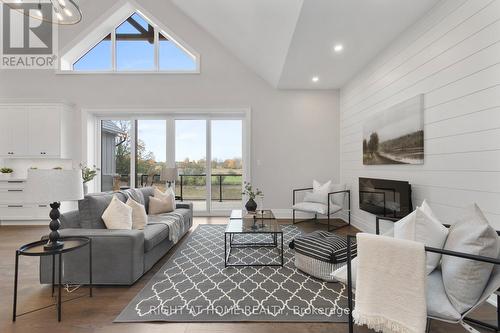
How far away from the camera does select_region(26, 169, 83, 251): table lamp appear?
2.03 meters

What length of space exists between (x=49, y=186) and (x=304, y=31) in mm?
3096

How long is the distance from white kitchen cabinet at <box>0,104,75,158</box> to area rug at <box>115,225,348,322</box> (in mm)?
4018

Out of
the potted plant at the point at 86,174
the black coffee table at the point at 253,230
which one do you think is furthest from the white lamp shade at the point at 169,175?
the black coffee table at the point at 253,230

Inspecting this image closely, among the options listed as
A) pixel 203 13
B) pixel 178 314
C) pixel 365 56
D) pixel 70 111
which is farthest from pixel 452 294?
pixel 70 111

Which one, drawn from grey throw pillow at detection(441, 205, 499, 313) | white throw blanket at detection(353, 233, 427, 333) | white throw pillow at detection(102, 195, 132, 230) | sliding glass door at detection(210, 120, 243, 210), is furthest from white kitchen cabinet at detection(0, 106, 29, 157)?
grey throw pillow at detection(441, 205, 499, 313)

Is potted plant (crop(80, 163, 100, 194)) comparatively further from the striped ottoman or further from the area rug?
the striped ottoman

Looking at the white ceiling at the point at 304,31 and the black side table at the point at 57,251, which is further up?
the white ceiling at the point at 304,31

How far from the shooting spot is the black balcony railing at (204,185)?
6.02 m

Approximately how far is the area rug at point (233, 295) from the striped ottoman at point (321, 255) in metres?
0.08

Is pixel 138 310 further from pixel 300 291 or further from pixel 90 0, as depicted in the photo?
pixel 90 0

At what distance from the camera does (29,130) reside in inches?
207

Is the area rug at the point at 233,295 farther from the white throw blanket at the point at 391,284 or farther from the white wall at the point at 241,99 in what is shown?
the white wall at the point at 241,99

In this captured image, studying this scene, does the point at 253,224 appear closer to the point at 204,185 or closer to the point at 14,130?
the point at 204,185

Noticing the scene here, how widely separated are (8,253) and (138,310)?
2734 millimetres
